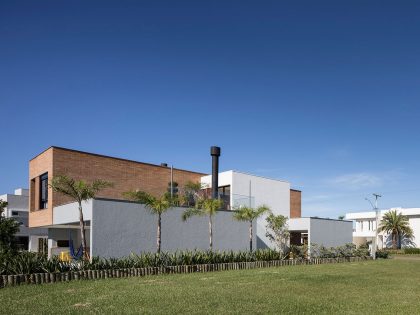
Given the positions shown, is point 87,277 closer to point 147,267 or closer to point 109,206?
point 147,267

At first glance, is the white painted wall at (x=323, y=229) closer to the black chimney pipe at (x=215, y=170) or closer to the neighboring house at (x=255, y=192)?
the neighboring house at (x=255, y=192)

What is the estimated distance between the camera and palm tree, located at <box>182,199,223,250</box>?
26141 millimetres

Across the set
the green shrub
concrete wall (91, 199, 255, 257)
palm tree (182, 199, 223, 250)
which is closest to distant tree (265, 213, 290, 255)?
concrete wall (91, 199, 255, 257)

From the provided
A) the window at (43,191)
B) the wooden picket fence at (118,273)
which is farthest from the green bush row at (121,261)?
the window at (43,191)

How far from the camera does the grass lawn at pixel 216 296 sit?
33.9ft

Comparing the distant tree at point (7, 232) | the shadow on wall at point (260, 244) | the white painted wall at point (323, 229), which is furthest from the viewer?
the white painted wall at point (323, 229)

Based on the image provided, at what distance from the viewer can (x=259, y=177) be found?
38.3 metres

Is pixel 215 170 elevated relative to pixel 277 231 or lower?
elevated

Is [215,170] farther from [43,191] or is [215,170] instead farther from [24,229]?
[24,229]

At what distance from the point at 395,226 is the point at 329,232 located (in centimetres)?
2367

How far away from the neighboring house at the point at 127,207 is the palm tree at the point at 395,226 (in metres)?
23.2

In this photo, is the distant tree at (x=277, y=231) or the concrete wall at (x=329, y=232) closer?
the distant tree at (x=277, y=231)

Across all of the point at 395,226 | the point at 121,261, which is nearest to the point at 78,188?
the point at 121,261

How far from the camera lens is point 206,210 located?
26.3 meters
